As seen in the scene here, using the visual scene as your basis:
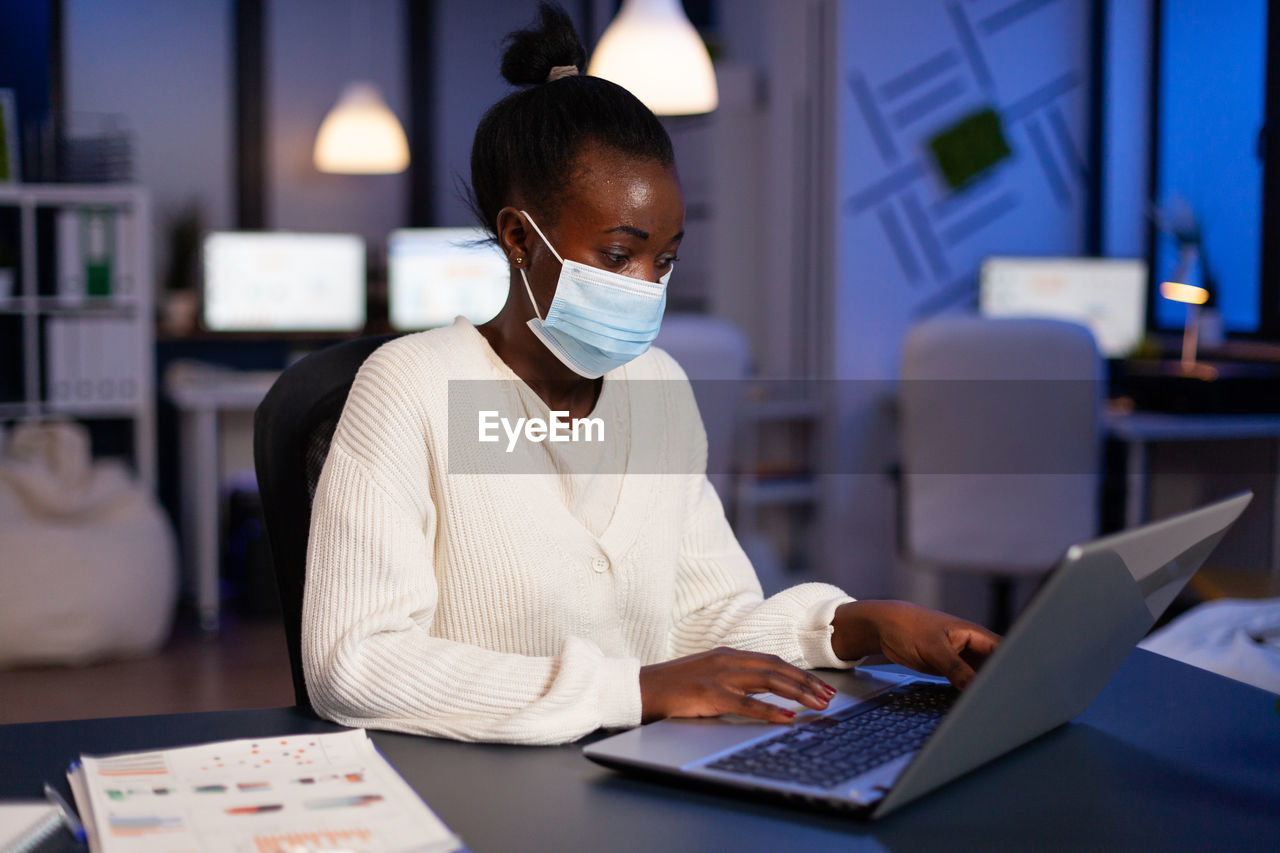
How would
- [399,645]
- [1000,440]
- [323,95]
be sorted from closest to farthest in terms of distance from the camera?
[399,645], [1000,440], [323,95]

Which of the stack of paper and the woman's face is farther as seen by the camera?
the stack of paper

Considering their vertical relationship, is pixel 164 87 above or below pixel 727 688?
above

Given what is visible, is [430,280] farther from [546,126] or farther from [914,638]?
[914,638]

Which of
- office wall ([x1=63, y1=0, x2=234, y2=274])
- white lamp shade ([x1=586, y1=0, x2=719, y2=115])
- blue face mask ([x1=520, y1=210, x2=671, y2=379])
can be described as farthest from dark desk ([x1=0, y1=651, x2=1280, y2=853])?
office wall ([x1=63, y1=0, x2=234, y2=274])

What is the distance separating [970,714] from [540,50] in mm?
818

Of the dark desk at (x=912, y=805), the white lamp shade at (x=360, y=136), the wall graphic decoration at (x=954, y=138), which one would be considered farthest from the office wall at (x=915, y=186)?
the dark desk at (x=912, y=805)

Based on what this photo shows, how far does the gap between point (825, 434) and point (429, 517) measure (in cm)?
321

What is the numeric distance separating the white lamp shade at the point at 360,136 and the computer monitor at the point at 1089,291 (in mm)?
2230

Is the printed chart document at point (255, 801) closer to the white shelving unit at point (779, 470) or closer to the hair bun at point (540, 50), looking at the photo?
the hair bun at point (540, 50)

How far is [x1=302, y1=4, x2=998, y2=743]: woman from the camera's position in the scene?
93cm

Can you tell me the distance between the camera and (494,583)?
45.4 inches

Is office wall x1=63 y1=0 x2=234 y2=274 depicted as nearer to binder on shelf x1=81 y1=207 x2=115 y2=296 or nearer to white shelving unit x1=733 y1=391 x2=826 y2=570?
binder on shelf x1=81 y1=207 x2=115 y2=296

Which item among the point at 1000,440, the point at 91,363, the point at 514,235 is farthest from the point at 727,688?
the point at 91,363

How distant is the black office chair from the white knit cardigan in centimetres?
7
